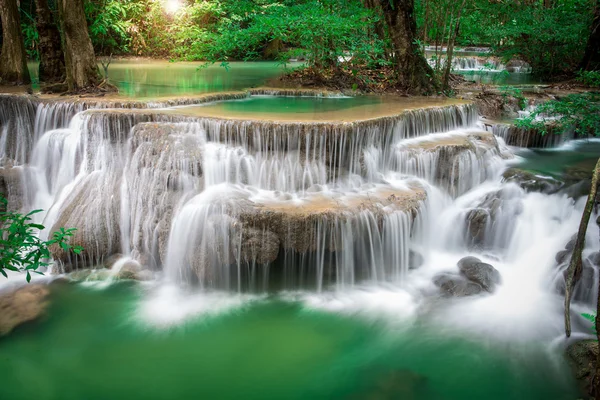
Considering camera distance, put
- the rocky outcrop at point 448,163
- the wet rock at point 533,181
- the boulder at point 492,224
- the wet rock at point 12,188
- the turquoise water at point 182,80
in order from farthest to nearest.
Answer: the turquoise water at point 182,80 → the wet rock at point 12,188 → the rocky outcrop at point 448,163 → the wet rock at point 533,181 → the boulder at point 492,224

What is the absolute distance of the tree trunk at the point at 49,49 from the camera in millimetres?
10969

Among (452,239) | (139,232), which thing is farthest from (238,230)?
(452,239)

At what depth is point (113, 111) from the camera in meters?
7.95

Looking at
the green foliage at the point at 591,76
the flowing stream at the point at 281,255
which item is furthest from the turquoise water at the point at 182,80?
the green foliage at the point at 591,76

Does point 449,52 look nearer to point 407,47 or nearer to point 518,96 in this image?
point 407,47

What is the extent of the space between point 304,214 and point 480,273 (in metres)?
2.67

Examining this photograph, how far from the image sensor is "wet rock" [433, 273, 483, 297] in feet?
21.5

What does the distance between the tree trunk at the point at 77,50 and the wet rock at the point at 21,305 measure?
4.84 meters

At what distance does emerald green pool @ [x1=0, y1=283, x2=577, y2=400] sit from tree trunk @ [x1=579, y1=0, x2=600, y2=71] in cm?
1188

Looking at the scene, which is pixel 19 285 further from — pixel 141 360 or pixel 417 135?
pixel 417 135

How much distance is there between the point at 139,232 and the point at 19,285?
1.76 metres

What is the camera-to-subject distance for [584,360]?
5.16m

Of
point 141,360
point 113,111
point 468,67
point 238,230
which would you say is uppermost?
point 468,67

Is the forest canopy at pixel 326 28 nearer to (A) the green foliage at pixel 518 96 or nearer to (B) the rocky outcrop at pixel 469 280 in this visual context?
(A) the green foliage at pixel 518 96
